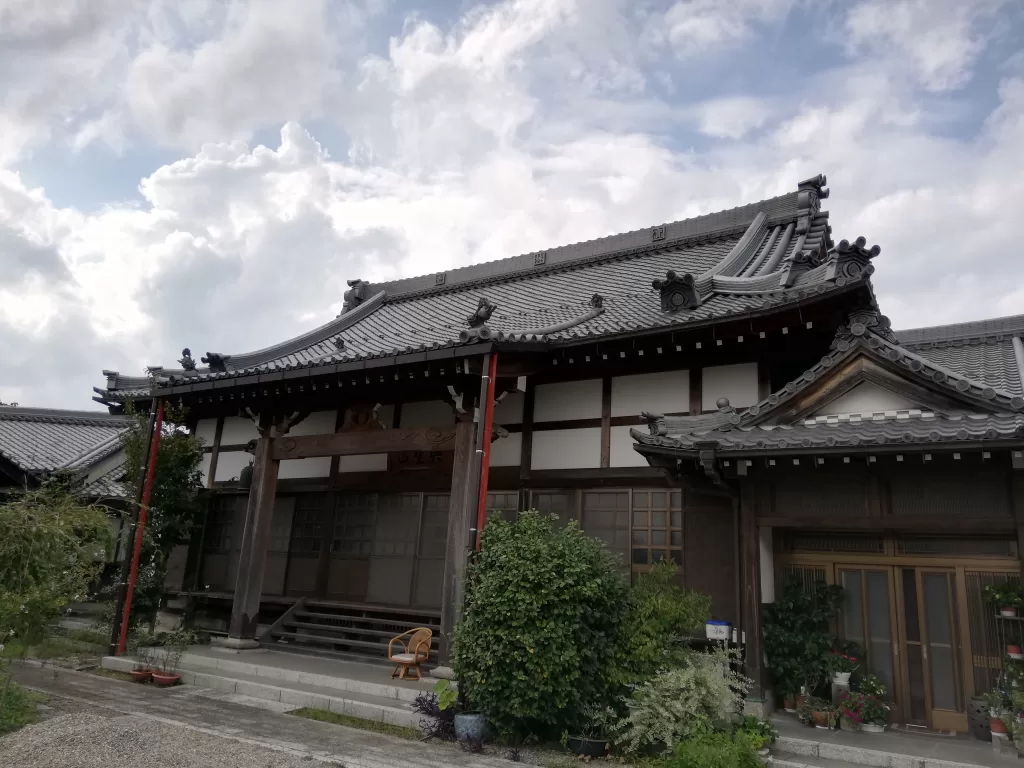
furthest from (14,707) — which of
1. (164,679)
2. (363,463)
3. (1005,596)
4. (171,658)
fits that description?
(1005,596)

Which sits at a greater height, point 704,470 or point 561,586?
point 704,470

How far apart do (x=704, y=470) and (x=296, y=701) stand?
20.6ft

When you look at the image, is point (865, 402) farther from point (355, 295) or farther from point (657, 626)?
point (355, 295)

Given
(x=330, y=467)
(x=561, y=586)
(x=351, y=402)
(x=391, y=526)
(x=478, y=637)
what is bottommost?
(x=478, y=637)

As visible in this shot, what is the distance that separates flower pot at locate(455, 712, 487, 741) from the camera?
7.86 metres

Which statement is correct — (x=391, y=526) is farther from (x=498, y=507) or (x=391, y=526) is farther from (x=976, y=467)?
(x=976, y=467)

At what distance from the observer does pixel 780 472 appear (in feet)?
28.8

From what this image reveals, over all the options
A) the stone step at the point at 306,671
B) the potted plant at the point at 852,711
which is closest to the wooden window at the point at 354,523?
the stone step at the point at 306,671

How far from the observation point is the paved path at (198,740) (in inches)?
263

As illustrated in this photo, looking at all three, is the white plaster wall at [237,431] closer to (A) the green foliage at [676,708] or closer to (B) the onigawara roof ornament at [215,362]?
(B) the onigawara roof ornament at [215,362]

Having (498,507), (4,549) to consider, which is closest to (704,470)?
(498,507)

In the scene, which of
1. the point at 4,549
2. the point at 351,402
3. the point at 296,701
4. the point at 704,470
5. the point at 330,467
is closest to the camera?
the point at 4,549

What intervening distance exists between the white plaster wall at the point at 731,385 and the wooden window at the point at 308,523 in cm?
766

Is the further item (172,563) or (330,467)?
(172,563)
